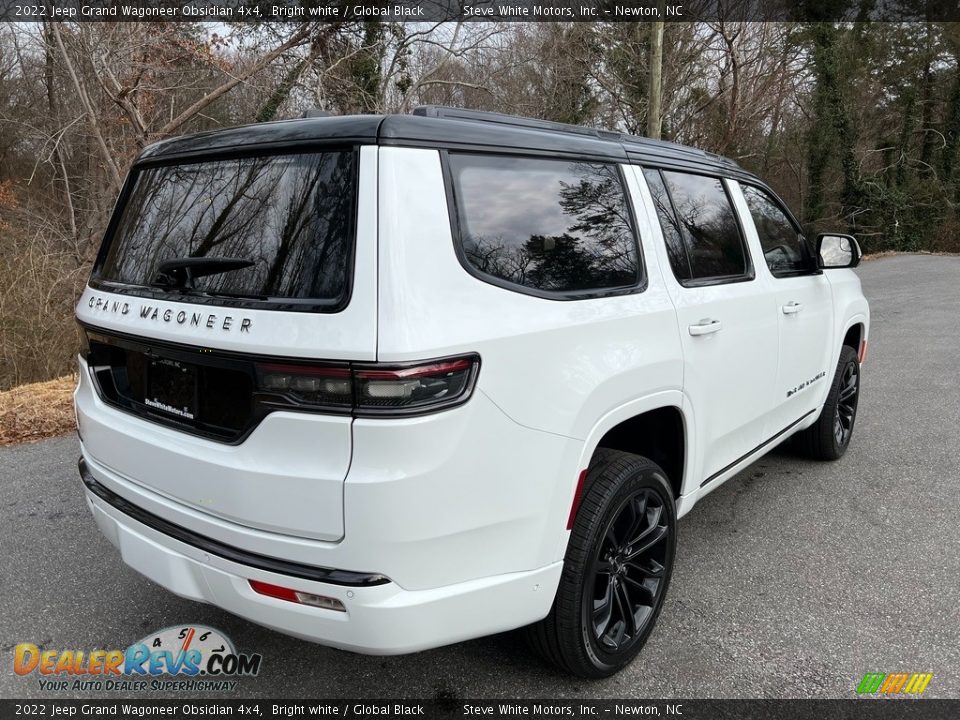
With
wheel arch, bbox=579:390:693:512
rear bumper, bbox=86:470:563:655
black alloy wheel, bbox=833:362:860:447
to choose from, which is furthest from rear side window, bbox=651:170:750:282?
black alloy wheel, bbox=833:362:860:447

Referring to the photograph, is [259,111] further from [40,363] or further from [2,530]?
[2,530]

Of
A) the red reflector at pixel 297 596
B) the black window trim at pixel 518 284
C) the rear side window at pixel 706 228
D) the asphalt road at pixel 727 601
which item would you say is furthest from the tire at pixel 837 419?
the red reflector at pixel 297 596

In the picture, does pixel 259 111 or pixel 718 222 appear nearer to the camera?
pixel 718 222

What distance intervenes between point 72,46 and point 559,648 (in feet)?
37.3

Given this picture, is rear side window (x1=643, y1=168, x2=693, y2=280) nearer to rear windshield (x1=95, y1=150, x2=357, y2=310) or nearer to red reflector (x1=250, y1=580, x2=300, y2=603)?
rear windshield (x1=95, y1=150, x2=357, y2=310)

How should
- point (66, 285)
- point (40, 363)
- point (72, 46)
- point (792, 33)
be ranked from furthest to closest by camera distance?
point (792, 33)
point (72, 46)
point (66, 285)
point (40, 363)

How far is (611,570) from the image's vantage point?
2.42m

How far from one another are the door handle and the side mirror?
153 cm

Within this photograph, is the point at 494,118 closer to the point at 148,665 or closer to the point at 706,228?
the point at 706,228

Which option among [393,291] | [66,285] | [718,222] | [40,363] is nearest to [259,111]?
[66,285]

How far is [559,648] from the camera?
229 centimetres

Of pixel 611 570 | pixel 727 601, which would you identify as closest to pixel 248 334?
pixel 611 570

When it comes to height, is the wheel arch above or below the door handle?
below

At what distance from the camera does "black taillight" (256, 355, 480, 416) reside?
175 cm
